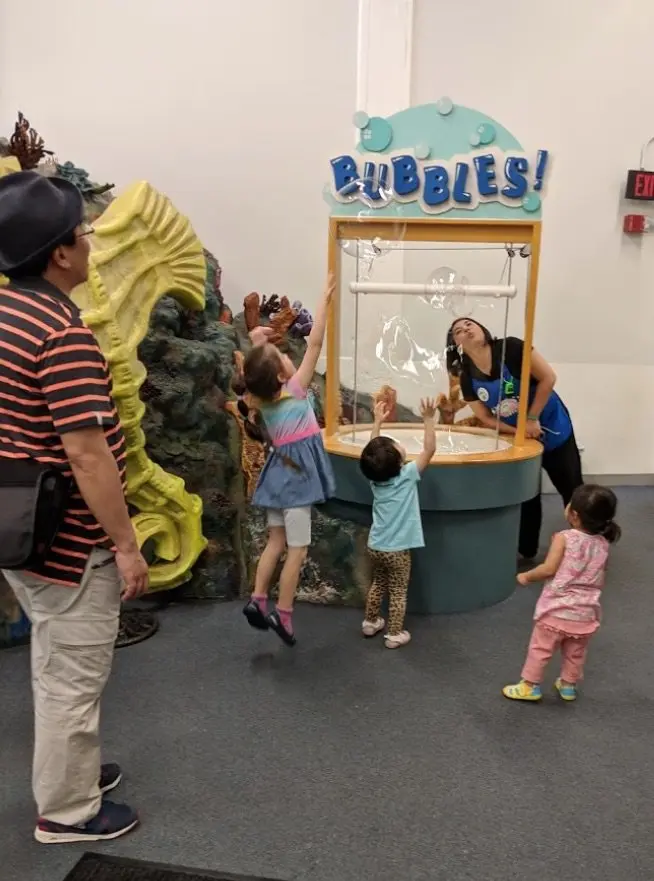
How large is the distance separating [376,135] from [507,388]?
1141mm

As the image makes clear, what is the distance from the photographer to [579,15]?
4.05m

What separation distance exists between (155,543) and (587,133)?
3.31 m

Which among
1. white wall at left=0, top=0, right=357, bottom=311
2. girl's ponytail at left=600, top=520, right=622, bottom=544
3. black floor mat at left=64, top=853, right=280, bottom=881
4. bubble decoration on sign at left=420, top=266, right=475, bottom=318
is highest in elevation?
white wall at left=0, top=0, right=357, bottom=311

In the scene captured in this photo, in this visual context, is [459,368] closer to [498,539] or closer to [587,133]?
[498,539]

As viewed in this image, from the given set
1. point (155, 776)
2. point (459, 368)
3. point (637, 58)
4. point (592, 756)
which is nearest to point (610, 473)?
point (459, 368)

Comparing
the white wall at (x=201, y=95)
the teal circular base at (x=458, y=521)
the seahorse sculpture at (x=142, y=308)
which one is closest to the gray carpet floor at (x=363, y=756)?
the teal circular base at (x=458, y=521)

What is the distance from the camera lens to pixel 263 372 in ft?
7.62

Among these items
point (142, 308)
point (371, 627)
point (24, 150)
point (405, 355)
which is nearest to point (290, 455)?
point (371, 627)

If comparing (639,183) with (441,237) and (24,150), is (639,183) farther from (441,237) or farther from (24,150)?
(24,150)

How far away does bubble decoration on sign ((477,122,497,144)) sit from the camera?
8.65 feet

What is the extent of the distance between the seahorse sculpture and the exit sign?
2660 mm

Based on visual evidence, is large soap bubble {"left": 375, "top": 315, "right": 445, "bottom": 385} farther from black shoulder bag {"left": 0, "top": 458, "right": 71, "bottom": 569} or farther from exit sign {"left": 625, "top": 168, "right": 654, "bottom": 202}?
black shoulder bag {"left": 0, "top": 458, "right": 71, "bottom": 569}

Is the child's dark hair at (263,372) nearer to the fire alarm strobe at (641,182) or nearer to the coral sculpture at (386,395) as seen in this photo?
the coral sculpture at (386,395)

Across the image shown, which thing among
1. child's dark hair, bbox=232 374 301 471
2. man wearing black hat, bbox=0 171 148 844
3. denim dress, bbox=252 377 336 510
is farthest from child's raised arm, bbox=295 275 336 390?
man wearing black hat, bbox=0 171 148 844
